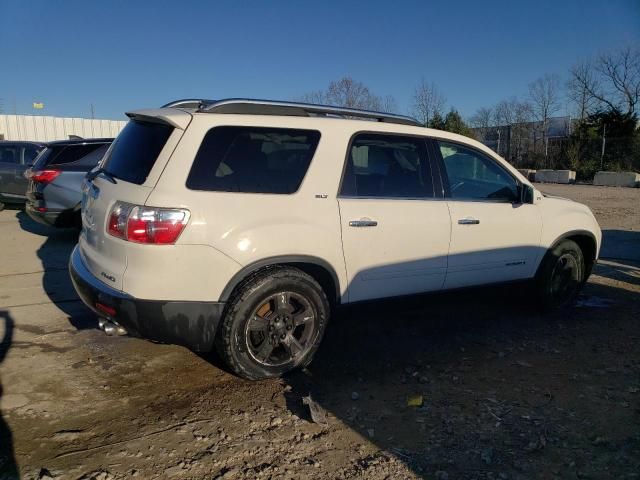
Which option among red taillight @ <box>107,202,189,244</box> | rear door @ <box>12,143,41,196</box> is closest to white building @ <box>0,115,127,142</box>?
rear door @ <box>12,143,41,196</box>

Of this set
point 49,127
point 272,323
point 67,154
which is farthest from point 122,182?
point 49,127

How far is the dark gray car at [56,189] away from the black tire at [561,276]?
6.89 m

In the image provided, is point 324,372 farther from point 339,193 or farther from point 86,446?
point 86,446

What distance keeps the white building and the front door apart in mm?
30245

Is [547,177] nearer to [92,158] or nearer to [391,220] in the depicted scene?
[92,158]

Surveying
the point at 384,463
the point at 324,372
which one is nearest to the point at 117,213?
the point at 324,372

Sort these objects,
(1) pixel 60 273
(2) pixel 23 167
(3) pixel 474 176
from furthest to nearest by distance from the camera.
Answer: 1. (2) pixel 23 167
2. (1) pixel 60 273
3. (3) pixel 474 176

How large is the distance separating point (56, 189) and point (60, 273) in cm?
213

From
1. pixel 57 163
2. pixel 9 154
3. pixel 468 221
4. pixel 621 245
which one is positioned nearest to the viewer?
pixel 468 221

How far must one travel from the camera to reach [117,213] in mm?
3389

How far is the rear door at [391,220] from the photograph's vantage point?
390 cm

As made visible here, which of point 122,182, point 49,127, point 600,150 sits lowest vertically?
point 122,182

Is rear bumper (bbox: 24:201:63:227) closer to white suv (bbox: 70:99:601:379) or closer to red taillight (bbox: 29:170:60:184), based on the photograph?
red taillight (bbox: 29:170:60:184)

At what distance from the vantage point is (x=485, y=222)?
4.59 metres
